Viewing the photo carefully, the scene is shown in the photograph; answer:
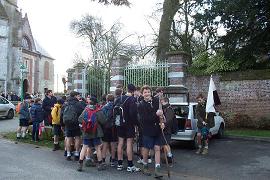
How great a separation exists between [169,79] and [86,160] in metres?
8.48

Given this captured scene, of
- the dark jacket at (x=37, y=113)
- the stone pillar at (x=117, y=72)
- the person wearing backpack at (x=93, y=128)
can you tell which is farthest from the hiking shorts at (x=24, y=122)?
the person wearing backpack at (x=93, y=128)

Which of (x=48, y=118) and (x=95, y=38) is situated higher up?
(x=95, y=38)

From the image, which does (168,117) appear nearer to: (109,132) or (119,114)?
(119,114)

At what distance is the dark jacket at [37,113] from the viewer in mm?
13578

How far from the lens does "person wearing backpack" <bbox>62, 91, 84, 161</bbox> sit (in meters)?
10.1

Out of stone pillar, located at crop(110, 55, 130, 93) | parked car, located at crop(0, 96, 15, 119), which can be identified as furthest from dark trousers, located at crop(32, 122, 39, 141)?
parked car, located at crop(0, 96, 15, 119)

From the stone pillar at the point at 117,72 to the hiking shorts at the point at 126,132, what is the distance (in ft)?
30.7

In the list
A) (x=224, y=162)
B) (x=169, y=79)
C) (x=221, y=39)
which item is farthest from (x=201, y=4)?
(x=224, y=162)

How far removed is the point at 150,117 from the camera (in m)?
8.34

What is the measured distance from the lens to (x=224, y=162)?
1005 cm

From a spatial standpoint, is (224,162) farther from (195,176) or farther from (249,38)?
(249,38)

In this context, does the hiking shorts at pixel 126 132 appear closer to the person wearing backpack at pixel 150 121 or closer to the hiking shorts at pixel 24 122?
the person wearing backpack at pixel 150 121

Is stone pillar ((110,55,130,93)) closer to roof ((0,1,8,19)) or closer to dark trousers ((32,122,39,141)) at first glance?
dark trousers ((32,122,39,141))

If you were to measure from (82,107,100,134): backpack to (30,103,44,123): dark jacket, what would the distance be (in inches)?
195
